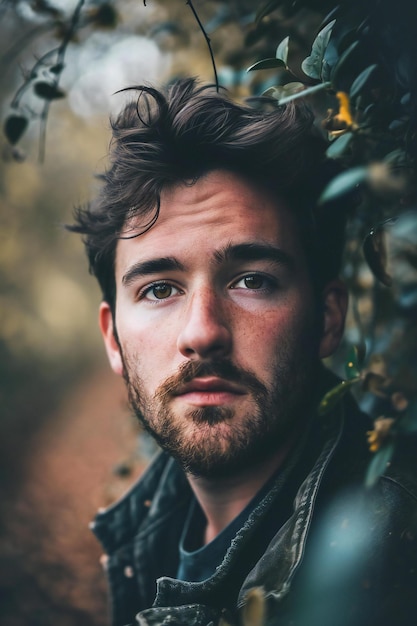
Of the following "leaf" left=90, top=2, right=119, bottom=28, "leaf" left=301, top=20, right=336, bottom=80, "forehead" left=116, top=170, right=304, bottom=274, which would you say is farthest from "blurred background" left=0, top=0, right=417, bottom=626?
"forehead" left=116, top=170, right=304, bottom=274

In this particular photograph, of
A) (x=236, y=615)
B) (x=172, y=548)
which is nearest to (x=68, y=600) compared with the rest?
(x=172, y=548)

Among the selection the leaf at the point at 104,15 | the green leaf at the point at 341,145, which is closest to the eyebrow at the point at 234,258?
the green leaf at the point at 341,145

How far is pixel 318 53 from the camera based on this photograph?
1.26 m

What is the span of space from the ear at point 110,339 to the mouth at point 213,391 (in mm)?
537

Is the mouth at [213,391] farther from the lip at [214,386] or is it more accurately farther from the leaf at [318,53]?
the leaf at [318,53]

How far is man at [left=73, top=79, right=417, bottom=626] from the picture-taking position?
1.39 meters

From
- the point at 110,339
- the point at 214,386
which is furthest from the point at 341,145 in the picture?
the point at 110,339

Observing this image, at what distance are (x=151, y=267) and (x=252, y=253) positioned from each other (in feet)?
1.04

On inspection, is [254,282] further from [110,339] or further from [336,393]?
[110,339]

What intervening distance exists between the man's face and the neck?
87mm

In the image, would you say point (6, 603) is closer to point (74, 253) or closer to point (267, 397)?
point (267, 397)

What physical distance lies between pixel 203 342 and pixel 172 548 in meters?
1.10

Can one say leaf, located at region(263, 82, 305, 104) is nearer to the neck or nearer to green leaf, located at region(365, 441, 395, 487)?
green leaf, located at region(365, 441, 395, 487)

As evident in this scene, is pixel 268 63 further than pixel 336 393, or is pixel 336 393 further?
pixel 268 63
